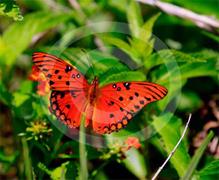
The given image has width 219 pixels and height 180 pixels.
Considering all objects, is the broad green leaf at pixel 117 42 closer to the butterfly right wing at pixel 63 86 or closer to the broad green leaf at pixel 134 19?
the broad green leaf at pixel 134 19

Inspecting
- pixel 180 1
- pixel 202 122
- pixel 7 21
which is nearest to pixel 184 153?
pixel 202 122

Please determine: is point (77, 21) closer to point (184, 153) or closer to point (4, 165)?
point (4, 165)

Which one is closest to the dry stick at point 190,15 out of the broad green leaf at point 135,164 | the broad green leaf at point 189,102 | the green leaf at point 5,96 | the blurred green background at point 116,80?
the blurred green background at point 116,80

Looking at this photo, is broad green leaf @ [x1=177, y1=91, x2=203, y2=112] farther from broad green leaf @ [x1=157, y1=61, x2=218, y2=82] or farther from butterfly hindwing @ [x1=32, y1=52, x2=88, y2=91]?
butterfly hindwing @ [x1=32, y1=52, x2=88, y2=91]

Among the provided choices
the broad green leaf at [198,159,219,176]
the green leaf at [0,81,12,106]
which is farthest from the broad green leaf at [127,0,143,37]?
the broad green leaf at [198,159,219,176]

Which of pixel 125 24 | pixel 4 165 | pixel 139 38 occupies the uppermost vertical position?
pixel 125 24

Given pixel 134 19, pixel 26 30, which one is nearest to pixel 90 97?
pixel 134 19
